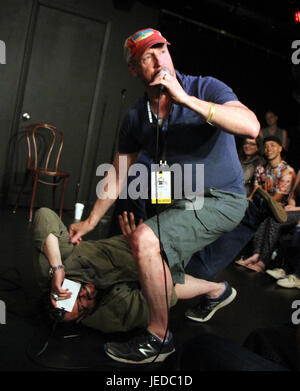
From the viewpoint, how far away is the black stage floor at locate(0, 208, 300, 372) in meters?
1.50

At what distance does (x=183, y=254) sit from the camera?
1.62 m

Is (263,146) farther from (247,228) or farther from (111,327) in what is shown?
(111,327)

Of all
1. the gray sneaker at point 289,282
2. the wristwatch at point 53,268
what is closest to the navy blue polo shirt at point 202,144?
the wristwatch at point 53,268

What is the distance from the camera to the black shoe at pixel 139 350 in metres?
1.55

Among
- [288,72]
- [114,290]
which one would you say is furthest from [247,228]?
[288,72]

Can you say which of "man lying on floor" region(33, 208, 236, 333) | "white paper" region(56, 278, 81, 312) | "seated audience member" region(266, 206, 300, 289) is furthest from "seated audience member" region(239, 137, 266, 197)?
"white paper" region(56, 278, 81, 312)

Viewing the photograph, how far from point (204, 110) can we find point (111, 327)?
1.02 metres

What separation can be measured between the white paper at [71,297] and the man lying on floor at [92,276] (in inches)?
0.8

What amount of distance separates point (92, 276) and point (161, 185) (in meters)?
0.51

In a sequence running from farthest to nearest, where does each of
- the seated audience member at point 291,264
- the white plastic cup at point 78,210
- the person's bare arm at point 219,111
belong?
1. the white plastic cup at point 78,210
2. the seated audience member at point 291,264
3. the person's bare arm at point 219,111

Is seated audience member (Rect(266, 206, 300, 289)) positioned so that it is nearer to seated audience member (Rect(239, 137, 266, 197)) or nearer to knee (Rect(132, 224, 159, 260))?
seated audience member (Rect(239, 137, 266, 197))

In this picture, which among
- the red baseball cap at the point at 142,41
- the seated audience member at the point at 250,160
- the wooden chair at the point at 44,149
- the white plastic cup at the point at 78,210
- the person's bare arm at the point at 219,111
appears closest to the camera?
the person's bare arm at the point at 219,111

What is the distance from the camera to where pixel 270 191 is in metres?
4.03

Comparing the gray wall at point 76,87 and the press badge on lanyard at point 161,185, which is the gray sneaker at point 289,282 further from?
the gray wall at point 76,87
